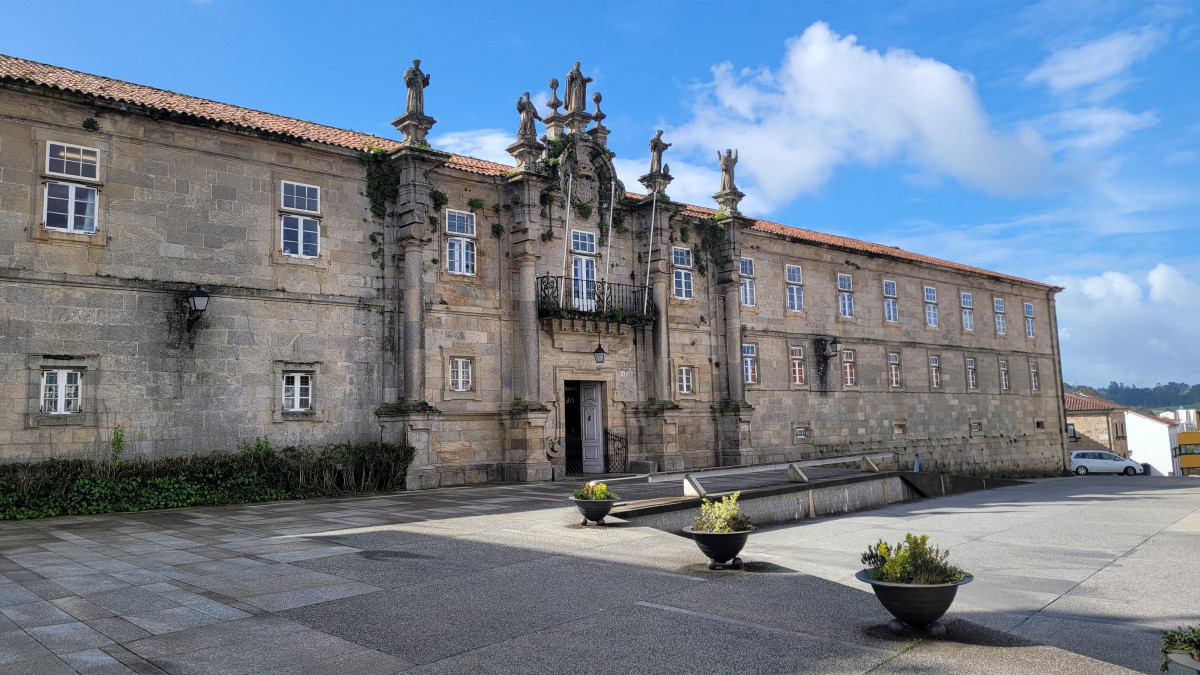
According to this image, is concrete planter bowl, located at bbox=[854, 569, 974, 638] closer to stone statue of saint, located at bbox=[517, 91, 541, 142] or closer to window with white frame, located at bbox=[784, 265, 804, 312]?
stone statue of saint, located at bbox=[517, 91, 541, 142]

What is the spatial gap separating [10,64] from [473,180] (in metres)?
8.87

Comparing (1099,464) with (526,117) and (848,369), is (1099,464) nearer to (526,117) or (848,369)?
(848,369)

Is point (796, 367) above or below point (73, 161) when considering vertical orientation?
below

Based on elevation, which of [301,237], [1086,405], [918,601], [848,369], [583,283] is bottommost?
[918,601]

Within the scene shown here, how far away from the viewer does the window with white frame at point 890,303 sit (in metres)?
28.8

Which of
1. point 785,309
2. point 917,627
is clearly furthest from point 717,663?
point 785,309

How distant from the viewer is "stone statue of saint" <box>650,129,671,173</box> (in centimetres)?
2202

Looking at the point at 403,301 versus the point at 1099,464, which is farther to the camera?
the point at 1099,464

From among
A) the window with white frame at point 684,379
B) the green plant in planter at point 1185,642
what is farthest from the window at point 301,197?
the green plant in planter at point 1185,642

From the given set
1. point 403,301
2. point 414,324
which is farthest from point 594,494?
point 403,301

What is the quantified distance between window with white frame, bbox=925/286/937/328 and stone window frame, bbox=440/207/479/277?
18899 millimetres

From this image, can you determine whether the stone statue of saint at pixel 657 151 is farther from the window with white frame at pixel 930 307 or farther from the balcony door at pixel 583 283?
the window with white frame at pixel 930 307

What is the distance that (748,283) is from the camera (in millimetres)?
24641

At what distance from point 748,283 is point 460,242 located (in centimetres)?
984
